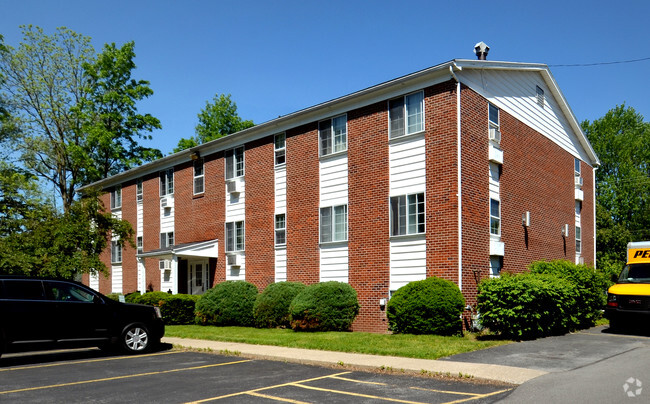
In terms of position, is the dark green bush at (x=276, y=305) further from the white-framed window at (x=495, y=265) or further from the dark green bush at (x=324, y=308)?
the white-framed window at (x=495, y=265)

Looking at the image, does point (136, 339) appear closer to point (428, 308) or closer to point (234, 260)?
point (428, 308)

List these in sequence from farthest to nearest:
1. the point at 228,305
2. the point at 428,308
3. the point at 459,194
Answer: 1. the point at 228,305
2. the point at 459,194
3. the point at 428,308

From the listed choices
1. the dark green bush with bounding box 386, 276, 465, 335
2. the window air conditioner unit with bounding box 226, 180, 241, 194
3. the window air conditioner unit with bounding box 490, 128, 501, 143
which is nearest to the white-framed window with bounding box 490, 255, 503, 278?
the dark green bush with bounding box 386, 276, 465, 335

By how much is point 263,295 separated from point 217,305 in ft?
7.08

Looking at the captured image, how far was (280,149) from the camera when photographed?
23.2 m

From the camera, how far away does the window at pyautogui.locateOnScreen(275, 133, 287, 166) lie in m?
23.1

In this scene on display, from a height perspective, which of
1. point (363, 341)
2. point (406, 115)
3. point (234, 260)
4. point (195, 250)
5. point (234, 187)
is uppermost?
point (406, 115)

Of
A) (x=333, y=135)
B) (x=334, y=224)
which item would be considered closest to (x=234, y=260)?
(x=334, y=224)

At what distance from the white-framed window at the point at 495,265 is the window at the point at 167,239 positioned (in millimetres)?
16415

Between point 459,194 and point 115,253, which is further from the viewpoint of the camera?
point 115,253

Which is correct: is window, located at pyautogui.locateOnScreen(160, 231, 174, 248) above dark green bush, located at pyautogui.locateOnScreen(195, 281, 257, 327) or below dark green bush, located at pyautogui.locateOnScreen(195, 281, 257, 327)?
above

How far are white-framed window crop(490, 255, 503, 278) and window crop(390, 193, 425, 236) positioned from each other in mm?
2756

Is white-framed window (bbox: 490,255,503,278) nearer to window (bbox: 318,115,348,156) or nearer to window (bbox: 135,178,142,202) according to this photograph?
window (bbox: 318,115,348,156)

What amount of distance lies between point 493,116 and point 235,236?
11.5m
